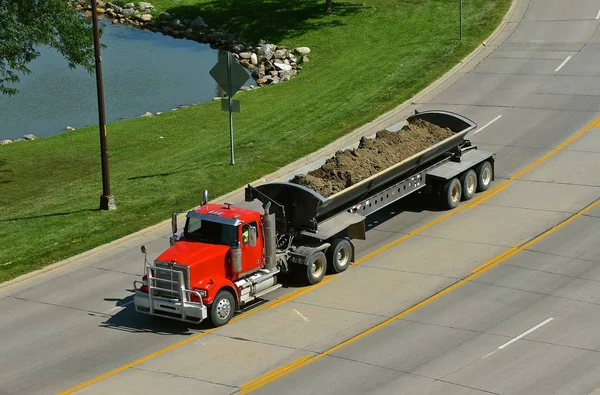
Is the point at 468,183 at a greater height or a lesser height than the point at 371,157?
lesser

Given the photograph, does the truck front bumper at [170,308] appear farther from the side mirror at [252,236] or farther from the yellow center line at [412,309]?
the yellow center line at [412,309]

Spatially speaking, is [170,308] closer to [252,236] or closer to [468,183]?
[252,236]

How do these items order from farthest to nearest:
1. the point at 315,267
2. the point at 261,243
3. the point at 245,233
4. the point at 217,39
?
the point at 217,39 < the point at 315,267 < the point at 261,243 < the point at 245,233

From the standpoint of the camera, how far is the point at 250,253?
24.5 m

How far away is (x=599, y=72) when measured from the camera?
147 feet

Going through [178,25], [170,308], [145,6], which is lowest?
[170,308]

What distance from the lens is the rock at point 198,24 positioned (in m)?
67.2

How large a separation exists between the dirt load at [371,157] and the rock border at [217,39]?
1865 centimetres

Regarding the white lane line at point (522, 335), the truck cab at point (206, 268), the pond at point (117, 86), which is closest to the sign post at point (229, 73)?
the truck cab at point (206, 268)

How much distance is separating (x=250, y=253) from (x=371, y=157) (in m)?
5.83

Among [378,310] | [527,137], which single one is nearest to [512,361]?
[378,310]

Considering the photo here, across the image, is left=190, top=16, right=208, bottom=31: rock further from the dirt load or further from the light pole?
the dirt load

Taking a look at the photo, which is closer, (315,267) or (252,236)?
(252,236)

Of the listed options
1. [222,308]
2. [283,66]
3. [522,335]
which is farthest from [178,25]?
[522,335]
